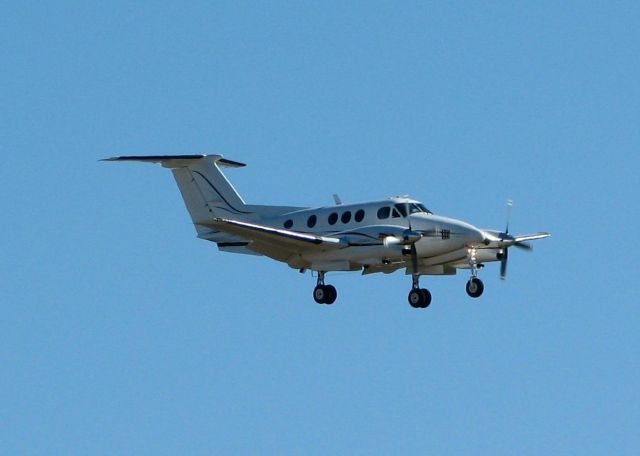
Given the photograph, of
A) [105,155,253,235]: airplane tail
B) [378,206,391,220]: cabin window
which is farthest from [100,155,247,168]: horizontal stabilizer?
[378,206,391,220]: cabin window

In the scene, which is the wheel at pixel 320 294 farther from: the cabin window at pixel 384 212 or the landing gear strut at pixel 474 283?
the landing gear strut at pixel 474 283

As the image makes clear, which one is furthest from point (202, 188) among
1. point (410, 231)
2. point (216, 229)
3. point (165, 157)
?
point (410, 231)

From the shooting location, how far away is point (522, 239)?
5556cm

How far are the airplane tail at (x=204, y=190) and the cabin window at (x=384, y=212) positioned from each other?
7.00 meters

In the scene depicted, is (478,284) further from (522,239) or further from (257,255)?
(257,255)

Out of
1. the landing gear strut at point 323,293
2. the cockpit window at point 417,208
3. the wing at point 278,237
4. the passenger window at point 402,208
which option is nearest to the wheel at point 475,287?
the cockpit window at point 417,208

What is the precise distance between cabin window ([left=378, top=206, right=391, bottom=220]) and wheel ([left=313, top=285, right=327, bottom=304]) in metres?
3.49

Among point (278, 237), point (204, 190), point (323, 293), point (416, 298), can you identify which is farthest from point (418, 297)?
point (204, 190)

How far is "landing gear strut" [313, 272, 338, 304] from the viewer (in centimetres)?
5450

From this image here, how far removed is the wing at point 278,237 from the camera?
5241cm

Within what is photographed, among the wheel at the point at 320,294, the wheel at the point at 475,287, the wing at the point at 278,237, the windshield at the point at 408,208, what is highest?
the windshield at the point at 408,208

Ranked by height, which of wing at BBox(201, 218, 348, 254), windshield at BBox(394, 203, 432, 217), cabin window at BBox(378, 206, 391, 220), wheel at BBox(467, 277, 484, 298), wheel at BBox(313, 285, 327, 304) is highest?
windshield at BBox(394, 203, 432, 217)

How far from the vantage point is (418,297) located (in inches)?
2074

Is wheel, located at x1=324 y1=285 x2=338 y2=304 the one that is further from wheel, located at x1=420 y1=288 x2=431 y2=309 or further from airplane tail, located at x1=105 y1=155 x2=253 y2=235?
airplane tail, located at x1=105 y1=155 x2=253 y2=235
